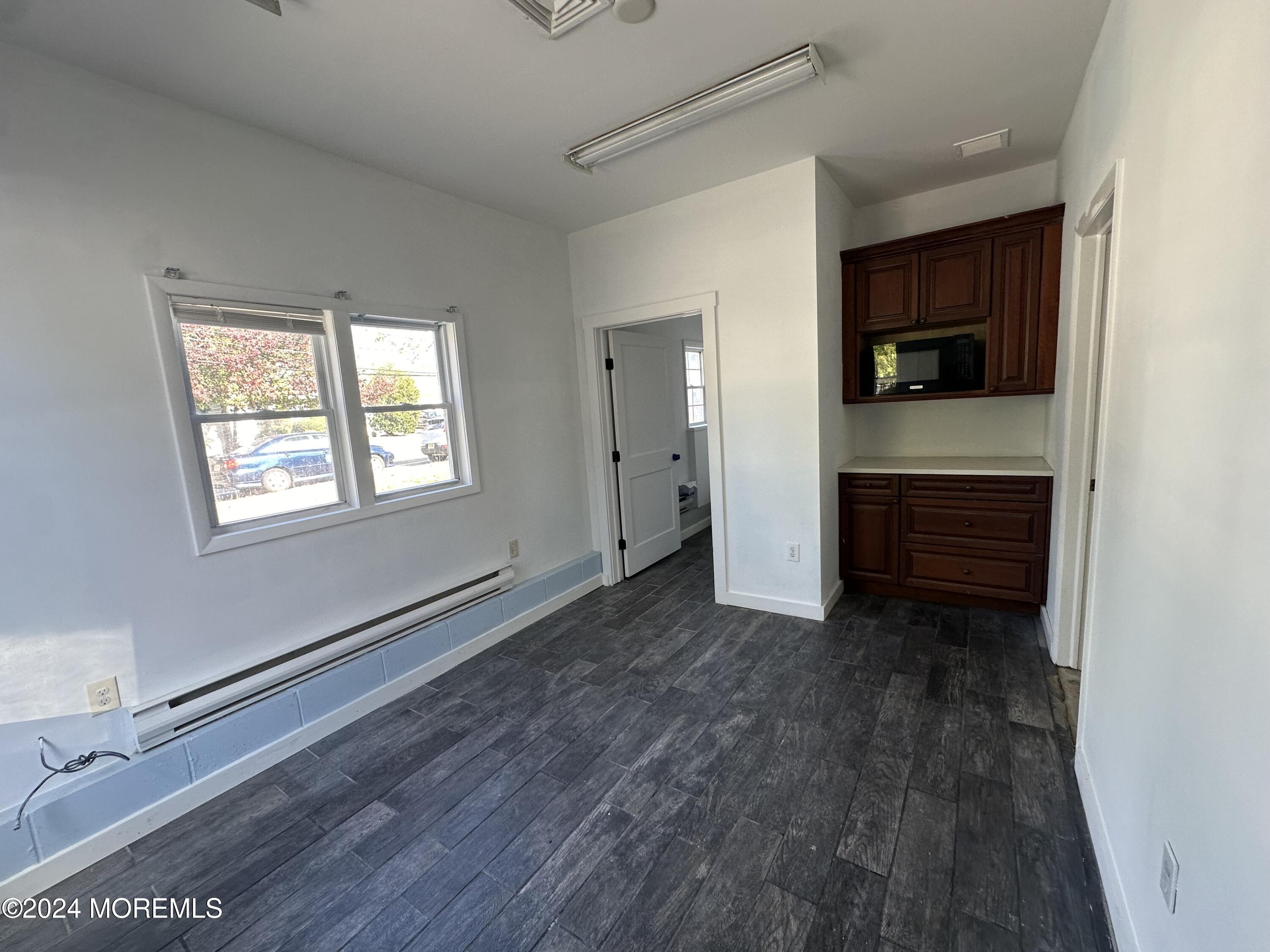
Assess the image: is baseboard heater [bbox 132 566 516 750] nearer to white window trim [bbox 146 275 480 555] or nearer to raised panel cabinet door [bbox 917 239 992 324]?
white window trim [bbox 146 275 480 555]

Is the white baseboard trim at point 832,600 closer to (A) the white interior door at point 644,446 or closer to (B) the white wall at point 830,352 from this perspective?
(B) the white wall at point 830,352

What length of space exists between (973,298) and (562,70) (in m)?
2.67

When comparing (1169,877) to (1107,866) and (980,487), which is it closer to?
(1107,866)

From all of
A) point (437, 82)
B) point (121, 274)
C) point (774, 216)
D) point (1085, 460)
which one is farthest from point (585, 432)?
point (1085, 460)

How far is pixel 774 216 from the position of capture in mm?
2988

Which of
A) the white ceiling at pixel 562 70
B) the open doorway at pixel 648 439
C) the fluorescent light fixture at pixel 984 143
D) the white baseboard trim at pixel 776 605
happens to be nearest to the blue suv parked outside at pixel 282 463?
the white ceiling at pixel 562 70

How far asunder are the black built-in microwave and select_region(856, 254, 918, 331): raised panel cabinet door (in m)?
0.17

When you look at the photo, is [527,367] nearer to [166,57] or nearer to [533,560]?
[533,560]

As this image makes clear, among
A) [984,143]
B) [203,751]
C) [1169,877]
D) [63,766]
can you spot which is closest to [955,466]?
[984,143]

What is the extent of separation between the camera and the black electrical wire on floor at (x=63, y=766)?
65.9 inches

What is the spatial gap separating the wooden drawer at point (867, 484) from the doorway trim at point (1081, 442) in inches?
33.4

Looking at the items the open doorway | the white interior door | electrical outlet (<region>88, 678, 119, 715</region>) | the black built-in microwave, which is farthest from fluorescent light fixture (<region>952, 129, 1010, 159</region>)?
electrical outlet (<region>88, 678, 119, 715</region>)

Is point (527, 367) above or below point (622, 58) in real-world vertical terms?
below

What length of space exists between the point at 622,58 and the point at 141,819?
338 centimetres
